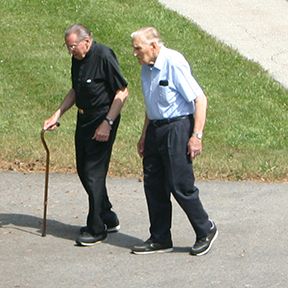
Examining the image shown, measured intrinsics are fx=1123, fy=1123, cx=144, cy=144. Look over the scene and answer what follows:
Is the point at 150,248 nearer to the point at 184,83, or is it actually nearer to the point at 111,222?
the point at 111,222

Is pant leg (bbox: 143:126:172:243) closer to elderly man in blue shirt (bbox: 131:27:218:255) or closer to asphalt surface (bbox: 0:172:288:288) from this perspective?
elderly man in blue shirt (bbox: 131:27:218:255)

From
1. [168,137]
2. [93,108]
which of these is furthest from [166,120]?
[93,108]

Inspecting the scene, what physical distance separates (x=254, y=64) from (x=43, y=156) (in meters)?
4.96

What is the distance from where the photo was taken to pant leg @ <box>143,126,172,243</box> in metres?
8.08

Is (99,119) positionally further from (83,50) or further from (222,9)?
(222,9)

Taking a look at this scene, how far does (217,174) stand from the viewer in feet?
33.7

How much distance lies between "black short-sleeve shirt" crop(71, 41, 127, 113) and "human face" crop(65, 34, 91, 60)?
0.07 m

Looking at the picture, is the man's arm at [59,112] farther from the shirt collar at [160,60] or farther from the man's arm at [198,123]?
the man's arm at [198,123]

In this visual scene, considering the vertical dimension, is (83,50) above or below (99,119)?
above

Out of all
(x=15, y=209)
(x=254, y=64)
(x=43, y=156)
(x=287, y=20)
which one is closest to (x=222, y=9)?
(x=287, y=20)

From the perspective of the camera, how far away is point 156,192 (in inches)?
322

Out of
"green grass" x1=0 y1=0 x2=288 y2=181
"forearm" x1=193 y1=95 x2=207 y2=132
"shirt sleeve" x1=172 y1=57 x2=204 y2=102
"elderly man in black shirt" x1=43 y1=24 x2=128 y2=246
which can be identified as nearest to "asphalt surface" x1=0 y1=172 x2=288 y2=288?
"elderly man in black shirt" x1=43 y1=24 x2=128 y2=246

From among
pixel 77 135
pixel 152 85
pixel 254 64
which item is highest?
pixel 152 85

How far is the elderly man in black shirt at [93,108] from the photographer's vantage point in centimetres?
816
